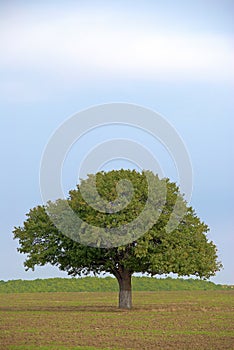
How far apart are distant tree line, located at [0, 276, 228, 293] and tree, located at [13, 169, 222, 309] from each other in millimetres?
55408

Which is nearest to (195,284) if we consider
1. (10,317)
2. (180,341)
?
(10,317)

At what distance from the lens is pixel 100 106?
60219 mm

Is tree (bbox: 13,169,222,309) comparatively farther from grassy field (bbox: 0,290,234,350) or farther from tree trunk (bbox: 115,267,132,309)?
grassy field (bbox: 0,290,234,350)

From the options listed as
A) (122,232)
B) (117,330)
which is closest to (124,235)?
(122,232)

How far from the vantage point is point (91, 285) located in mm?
119688

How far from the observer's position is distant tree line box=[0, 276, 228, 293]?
4614 inches

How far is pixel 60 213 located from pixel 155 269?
860cm

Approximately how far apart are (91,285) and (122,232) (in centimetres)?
6485

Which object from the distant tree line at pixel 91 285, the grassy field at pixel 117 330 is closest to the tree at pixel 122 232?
the grassy field at pixel 117 330

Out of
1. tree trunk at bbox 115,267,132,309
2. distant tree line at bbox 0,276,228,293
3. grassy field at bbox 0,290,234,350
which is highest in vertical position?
distant tree line at bbox 0,276,228,293

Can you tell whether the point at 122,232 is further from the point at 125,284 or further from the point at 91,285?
the point at 91,285

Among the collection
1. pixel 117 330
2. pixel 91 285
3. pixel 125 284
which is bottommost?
pixel 117 330

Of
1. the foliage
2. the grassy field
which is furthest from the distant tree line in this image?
the grassy field

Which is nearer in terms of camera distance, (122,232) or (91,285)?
(122,232)
